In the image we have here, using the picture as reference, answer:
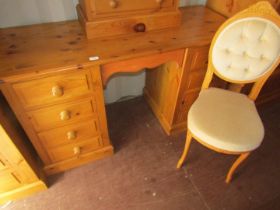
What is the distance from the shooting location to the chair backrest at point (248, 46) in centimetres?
103

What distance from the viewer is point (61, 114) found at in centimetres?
106

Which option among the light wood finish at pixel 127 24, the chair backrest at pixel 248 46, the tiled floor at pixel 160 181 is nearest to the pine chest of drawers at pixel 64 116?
the tiled floor at pixel 160 181

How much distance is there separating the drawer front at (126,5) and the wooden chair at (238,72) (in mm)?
369

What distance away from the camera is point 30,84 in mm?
883

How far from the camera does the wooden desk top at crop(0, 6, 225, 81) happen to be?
2.88 ft

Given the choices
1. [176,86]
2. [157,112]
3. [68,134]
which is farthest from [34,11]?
[157,112]

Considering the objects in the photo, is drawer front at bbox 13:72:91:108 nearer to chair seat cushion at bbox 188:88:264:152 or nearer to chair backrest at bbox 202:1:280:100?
chair seat cushion at bbox 188:88:264:152

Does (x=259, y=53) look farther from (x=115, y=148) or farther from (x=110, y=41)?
(x=115, y=148)

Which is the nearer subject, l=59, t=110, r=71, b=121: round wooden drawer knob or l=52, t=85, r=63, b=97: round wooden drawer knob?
l=52, t=85, r=63, b=97: round wooden drawer knob

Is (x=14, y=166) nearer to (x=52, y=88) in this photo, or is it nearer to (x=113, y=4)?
(x=52, y=88)

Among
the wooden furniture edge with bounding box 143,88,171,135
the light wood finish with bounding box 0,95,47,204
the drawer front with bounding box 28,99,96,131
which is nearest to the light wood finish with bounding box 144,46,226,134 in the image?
the wooden furniture edge with bounding box 143,88,171,135

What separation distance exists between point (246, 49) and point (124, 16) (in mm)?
726

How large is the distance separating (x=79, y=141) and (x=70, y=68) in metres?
0.59

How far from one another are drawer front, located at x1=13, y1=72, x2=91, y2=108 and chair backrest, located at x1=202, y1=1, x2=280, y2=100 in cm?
76
